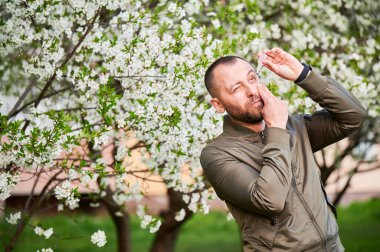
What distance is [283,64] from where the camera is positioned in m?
3.84

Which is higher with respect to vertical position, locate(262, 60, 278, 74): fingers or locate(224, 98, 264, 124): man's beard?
locate(262, 60, 278, 74): fingers

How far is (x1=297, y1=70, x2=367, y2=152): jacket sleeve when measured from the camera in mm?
3738

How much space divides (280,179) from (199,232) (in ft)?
51.1

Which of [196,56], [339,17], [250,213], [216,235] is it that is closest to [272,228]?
[250,213]

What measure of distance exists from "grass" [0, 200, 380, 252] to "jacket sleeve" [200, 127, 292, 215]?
11.0m

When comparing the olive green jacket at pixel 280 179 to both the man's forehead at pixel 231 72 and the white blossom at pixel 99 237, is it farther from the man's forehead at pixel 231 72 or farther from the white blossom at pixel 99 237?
the white blossom at pixel 99 237

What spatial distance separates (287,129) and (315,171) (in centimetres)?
27

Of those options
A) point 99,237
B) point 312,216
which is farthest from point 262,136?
point 99,237

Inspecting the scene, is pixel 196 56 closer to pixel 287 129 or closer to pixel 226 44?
pixel 226 44

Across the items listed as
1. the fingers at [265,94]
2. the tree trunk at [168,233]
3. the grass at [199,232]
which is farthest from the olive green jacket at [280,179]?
the grass at [199,232]

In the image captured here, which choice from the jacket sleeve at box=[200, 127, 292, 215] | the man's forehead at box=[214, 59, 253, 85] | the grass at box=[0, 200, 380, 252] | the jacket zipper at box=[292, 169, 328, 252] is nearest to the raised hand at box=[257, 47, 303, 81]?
the man's forehead at box=[214, 59, 253, 85]

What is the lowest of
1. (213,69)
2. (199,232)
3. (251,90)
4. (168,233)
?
(251,90)

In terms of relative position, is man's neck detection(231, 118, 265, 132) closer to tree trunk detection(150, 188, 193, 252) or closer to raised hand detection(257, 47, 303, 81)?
raised hand detection(257, 47, 303, 81)

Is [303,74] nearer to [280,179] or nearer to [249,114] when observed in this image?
[249,114]
